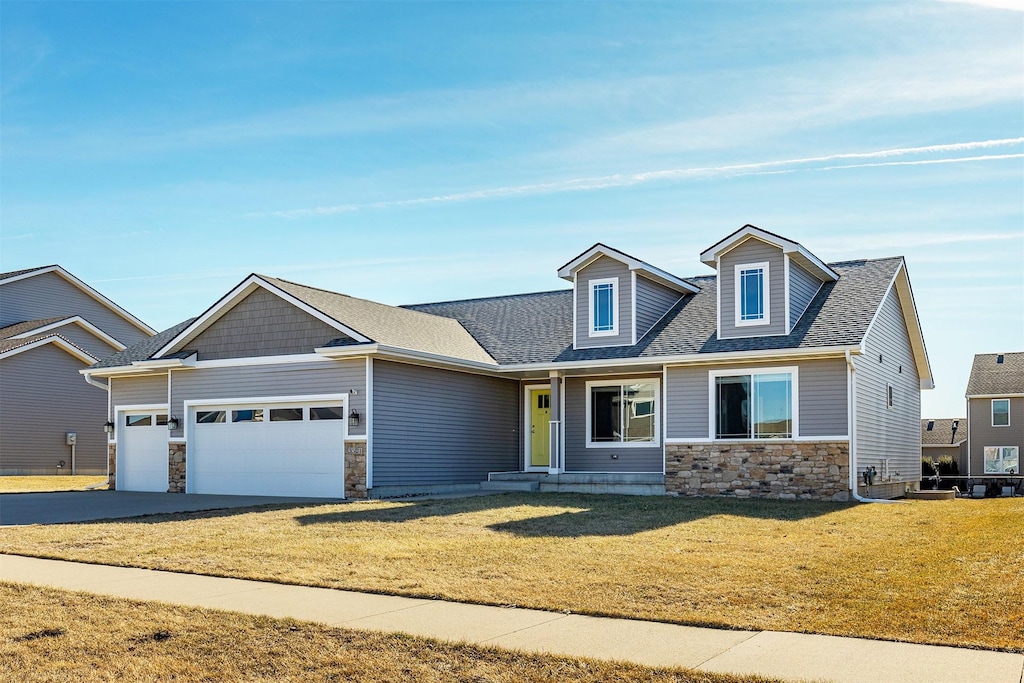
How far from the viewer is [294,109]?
60.4 ft

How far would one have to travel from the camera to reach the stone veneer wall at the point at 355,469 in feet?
65.1

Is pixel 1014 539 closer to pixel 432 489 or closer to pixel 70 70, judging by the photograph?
pixel 432 489

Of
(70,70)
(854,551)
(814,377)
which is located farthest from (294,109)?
(854,551)

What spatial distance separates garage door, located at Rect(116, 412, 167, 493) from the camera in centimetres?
2394

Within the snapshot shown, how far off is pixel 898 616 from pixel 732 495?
12.0 meters

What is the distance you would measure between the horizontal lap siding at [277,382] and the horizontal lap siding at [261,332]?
1.24 feet

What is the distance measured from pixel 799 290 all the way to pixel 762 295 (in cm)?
102

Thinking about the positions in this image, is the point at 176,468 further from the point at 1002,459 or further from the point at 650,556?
the point at 1002,459

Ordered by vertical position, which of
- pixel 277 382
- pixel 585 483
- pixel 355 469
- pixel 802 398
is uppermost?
pixel 277 382

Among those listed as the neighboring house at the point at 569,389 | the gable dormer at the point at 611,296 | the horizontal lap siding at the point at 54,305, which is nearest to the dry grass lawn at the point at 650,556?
the neighboring house at the point at 569,389

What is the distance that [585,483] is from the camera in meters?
21.2

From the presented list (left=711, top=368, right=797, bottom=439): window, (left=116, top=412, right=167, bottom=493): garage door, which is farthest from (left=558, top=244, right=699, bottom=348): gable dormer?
(left=116, top=412, right=167, bottom=493): garage door

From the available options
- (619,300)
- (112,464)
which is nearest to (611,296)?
(619,300)

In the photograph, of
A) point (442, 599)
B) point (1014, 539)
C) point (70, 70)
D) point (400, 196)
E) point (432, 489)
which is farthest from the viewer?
point (400, 196)
